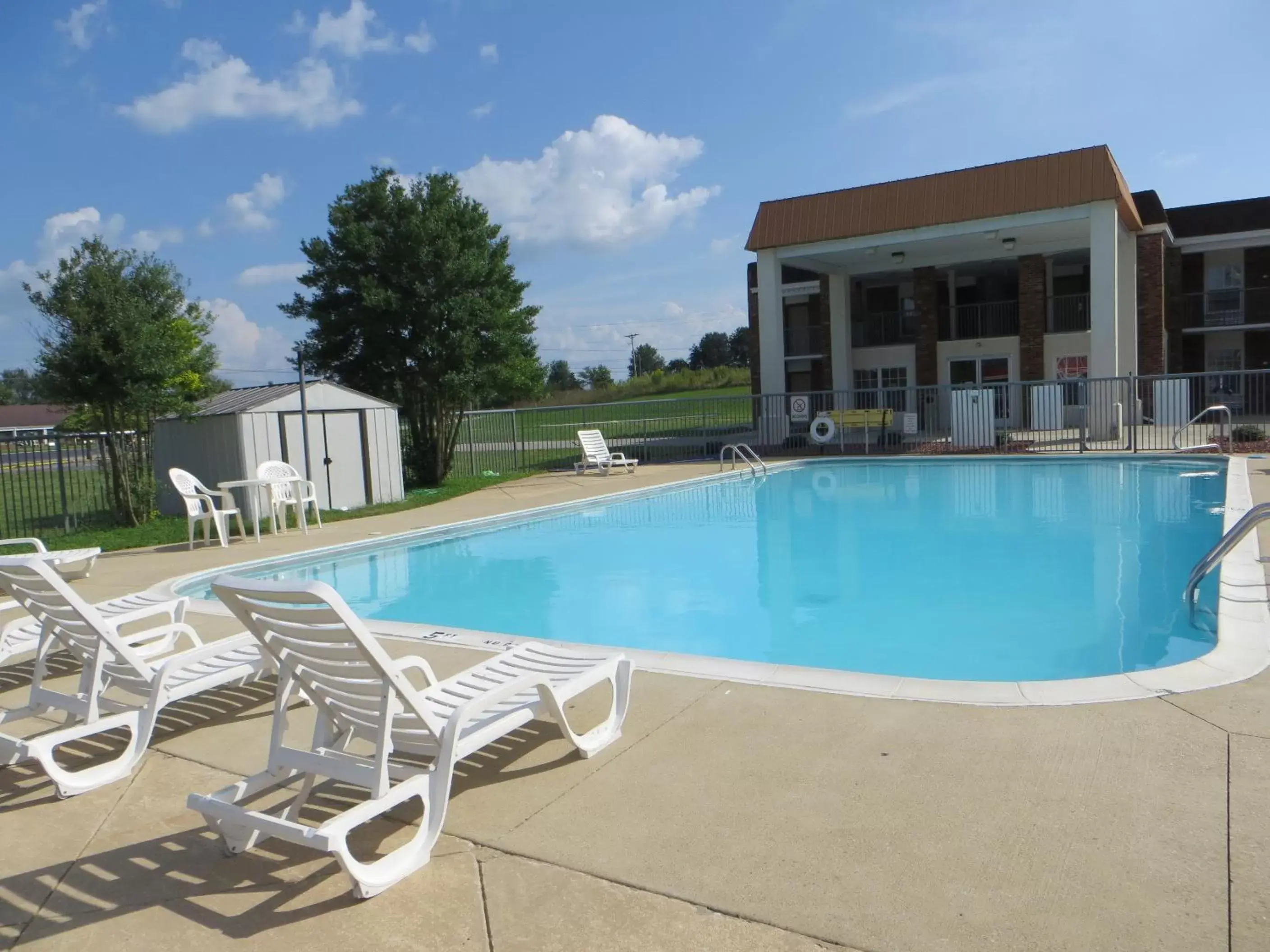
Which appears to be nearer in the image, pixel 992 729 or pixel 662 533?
pixel 992 729

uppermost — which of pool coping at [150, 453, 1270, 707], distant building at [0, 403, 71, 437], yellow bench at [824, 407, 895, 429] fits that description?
distant building at [0, 403, 71, 437]

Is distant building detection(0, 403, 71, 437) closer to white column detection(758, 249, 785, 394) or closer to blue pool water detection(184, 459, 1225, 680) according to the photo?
white column detection(758, 249, 785, 394)

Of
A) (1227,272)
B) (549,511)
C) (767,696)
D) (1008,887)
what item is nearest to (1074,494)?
(549,511)


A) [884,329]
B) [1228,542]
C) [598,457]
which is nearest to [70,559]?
[1228,542]

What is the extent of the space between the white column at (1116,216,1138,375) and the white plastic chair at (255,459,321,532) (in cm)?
2118

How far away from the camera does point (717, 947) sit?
8.48ft

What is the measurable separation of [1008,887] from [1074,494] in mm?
13018

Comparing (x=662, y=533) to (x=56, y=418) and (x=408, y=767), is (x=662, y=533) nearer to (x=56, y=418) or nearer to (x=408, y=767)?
(x=408, y=767)

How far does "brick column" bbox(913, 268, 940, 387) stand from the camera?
2830 cm

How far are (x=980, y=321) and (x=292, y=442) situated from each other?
2172 centimetres

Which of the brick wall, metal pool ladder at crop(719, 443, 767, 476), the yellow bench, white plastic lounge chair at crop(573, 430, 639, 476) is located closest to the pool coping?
metal pool ladder at crop(719, 443, 767, 476)

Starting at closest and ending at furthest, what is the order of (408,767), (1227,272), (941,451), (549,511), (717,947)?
(717,947), (408,767), (549,511), (941,451), (1227,272)

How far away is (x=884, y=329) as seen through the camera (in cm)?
3031

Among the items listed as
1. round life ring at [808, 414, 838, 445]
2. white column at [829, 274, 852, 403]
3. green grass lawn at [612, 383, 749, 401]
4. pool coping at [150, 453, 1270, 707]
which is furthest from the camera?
green grass lawn at [612, 383, 749, 401]
